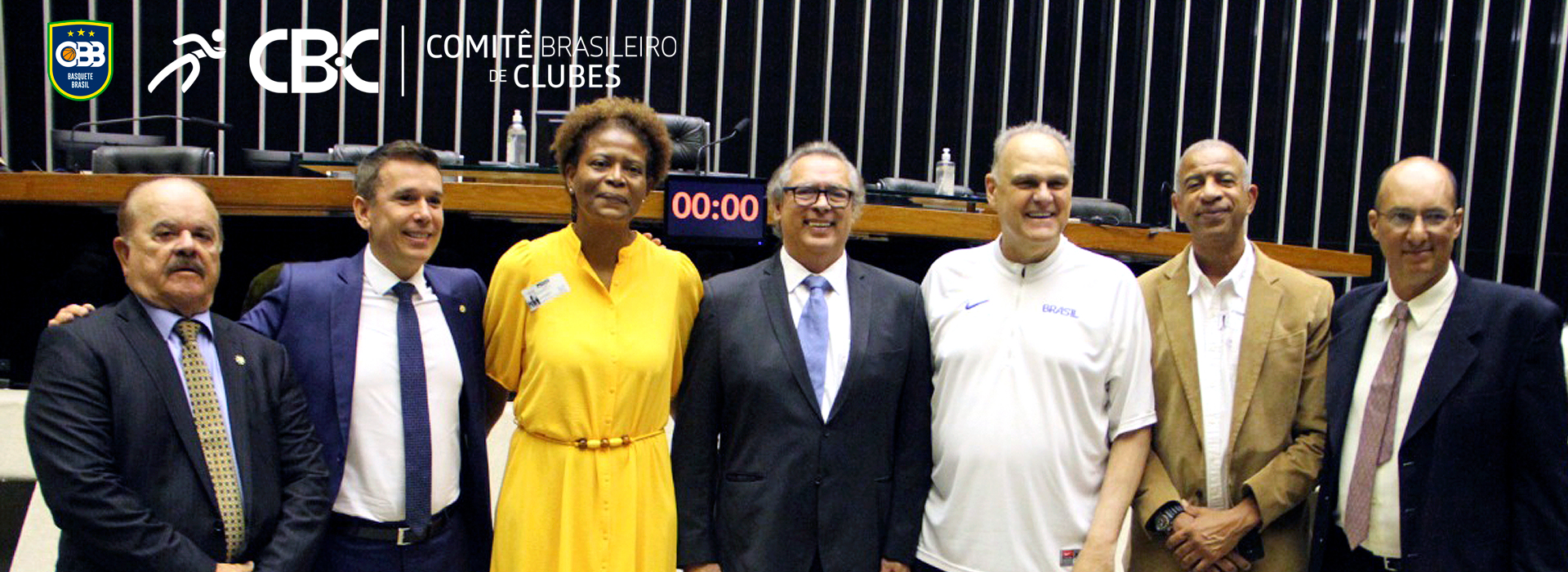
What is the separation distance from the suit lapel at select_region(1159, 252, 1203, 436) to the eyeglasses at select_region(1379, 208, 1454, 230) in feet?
1.17

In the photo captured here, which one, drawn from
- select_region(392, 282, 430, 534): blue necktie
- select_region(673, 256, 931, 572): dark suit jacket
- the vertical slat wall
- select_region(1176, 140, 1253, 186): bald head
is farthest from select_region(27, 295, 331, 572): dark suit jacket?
the vertical slat wall

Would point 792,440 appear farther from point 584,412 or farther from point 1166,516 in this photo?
point 1166,516

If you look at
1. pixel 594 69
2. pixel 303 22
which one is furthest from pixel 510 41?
pixel 303 22

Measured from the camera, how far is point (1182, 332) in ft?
6.73

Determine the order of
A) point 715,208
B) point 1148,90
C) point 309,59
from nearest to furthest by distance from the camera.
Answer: point 715,208
point 309,59
point 1148,90

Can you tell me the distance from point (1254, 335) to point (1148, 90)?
19.6ft

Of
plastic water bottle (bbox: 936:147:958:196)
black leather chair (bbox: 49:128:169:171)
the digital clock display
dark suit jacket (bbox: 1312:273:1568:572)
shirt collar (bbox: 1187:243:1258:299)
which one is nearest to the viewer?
dark suit jacket (bbox: 1312:273:1568:572)

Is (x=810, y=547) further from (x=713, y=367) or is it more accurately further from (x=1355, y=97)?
(x=1355, y=97)

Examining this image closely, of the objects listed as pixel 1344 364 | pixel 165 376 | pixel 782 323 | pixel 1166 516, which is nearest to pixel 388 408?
pixel 165 376

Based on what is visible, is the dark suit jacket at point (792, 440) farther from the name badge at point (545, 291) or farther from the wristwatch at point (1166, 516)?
the wristwatch at point (1166, 516)

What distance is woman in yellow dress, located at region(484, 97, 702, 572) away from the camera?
6.28 ft

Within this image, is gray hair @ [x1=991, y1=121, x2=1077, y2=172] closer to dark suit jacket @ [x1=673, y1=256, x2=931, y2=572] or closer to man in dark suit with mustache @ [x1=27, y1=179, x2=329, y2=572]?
dark suit jacket @ [x1=673, y1=256, x2=931, y2=572]

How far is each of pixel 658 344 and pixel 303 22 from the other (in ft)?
19.7

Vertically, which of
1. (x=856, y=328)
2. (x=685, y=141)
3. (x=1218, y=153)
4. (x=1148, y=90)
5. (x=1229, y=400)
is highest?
(x=1148, y=90)
